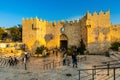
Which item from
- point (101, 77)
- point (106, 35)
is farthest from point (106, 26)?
point (101, 77)

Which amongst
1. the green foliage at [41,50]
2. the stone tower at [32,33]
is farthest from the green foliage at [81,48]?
the stone tower at [32,33]

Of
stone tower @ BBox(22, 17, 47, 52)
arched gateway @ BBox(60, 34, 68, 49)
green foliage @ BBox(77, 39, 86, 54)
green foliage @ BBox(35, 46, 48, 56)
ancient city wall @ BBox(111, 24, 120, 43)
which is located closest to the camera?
green foliage @ BBox(77, 39, 86, 54)


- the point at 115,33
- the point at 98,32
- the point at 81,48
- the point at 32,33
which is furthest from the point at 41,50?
the point at 115,33

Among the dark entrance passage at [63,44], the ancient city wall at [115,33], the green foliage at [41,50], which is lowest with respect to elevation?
the green foliage at [41,50]

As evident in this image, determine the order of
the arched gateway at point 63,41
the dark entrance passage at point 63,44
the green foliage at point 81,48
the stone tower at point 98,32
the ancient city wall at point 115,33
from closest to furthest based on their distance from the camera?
the stone tower at point 98,32 → the green foliage at point 81,48 → the ancient city wall at point 115,33 → the arched gateway at point 63,41 → the dark entrance passage at point 63,44

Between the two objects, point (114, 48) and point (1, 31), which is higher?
point (1, 31)

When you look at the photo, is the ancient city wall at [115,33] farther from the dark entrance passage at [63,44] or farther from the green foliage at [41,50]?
the green foliage at [41,50]

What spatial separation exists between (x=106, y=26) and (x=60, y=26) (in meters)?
10.5

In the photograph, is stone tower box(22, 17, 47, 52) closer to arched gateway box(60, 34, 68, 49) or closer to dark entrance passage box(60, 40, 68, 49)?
arched gateway box(60, 34, 68, 49)

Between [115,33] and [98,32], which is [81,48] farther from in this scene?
[115,33]

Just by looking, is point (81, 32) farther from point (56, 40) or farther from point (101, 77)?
point (101, 77)

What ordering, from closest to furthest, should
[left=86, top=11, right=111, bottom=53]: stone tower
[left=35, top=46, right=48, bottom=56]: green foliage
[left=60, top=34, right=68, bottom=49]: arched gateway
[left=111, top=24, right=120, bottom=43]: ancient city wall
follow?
[left=86, top=11, right=111, bottom=53]: stone tower, [left=111, top=24, right=120, bottom=43]: ancient city wall, [left=35, top=46, right=48, bottom=56]: green foliage, [left=60, top=34, right=68, bottom=49]: arched gateway

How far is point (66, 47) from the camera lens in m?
36.5

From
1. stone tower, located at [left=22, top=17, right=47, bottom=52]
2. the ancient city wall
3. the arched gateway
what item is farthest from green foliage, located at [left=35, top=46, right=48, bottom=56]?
the ancient city wall
